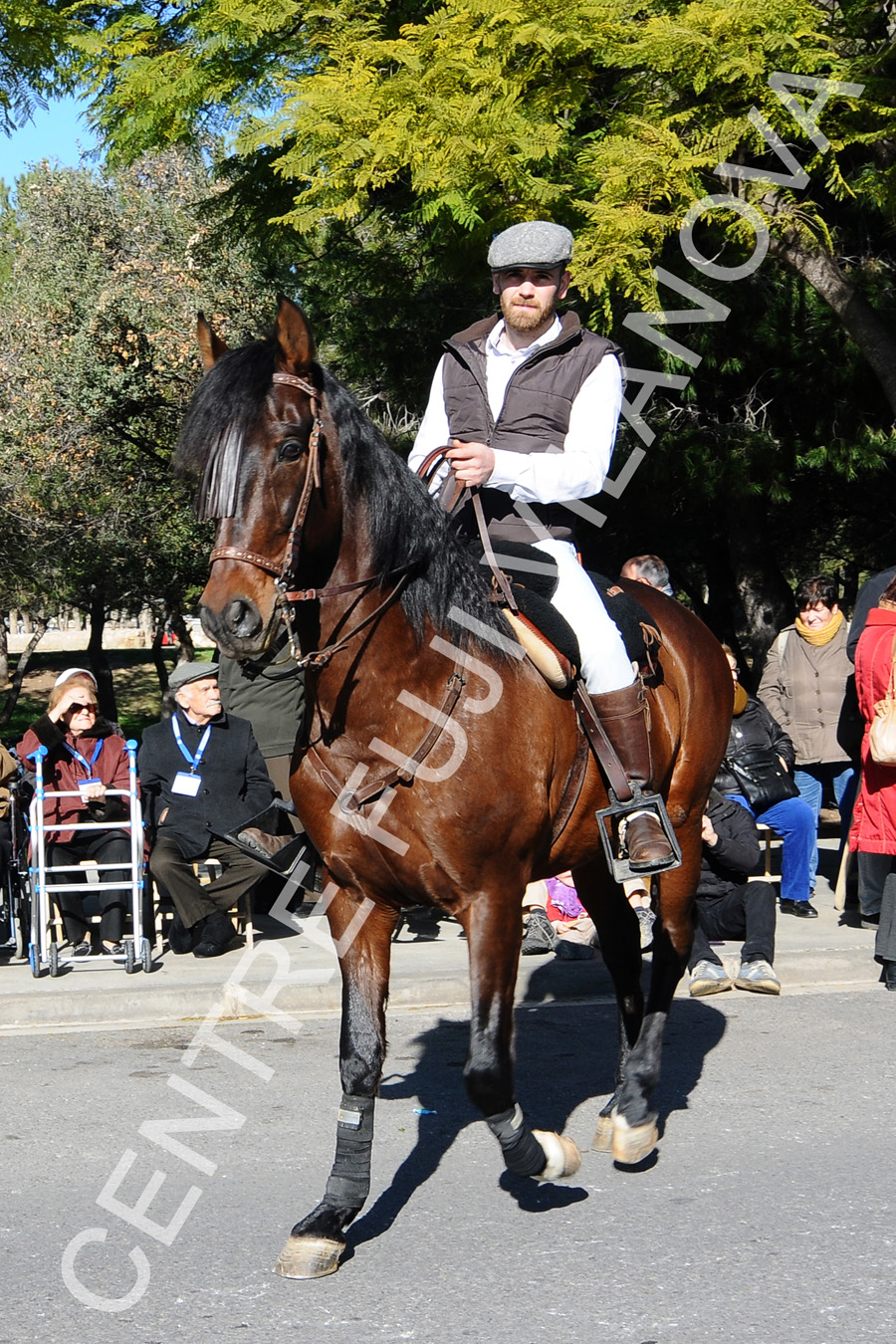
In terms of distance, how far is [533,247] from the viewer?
176 inches

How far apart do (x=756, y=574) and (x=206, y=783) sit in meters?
8.64

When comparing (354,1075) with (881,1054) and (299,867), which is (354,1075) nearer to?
(299,867)

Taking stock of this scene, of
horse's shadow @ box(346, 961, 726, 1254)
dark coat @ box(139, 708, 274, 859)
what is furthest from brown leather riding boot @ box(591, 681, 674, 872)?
dark coat @ box(139, 708, 274, 859)

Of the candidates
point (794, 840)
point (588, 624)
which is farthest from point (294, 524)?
point (794, 840)

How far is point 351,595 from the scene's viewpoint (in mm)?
3965

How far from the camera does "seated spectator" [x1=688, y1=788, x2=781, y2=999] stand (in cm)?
735

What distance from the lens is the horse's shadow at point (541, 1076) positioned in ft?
14.9

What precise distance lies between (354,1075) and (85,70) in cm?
898

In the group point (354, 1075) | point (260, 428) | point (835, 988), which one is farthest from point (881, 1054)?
point (260, 428)

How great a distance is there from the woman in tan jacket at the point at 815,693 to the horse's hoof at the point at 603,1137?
526cm

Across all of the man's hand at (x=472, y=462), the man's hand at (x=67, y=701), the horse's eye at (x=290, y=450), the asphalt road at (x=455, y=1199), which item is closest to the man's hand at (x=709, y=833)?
the asphalt road at (x=455, y=1199)

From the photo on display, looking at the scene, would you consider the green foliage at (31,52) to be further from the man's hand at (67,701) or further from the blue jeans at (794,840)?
the blue jeans at (794,840)

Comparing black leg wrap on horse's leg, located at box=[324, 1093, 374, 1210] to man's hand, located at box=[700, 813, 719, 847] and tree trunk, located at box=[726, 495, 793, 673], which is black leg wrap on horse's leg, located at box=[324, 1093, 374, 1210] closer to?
man's hand, located at box=[700, 813, 719, 847]

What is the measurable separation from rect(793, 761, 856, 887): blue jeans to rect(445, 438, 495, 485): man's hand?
6280mm
